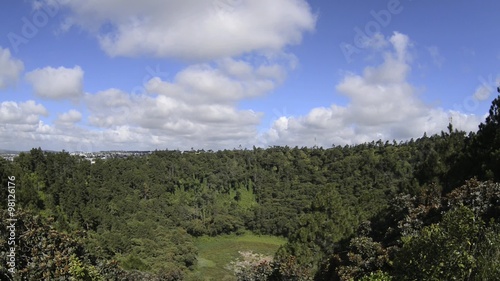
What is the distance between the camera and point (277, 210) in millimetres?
116812

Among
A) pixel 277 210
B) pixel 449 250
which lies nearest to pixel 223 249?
pixel 277 210

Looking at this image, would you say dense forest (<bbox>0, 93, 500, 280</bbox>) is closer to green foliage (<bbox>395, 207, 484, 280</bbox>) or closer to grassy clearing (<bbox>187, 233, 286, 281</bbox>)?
green foliage (<bbox>395, 207, 484, 280</bbox>)

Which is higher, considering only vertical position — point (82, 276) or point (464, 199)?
point (464, 199)

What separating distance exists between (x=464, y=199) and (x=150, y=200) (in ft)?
312

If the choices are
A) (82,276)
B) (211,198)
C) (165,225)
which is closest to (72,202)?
(165,225)

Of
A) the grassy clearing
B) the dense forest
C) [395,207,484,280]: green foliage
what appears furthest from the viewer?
the grassy clearing

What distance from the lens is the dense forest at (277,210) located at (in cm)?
1964

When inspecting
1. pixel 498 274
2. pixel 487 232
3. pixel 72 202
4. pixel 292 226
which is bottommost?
pixel 292 226

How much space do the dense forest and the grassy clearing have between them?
272cm

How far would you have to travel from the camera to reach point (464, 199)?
2538 cm

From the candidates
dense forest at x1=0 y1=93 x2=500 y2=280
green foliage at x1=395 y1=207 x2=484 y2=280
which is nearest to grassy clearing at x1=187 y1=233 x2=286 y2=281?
dense forest at x1=0 y1=93 x2=500 y2=280

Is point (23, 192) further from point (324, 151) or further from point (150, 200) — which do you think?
point (324, 151)

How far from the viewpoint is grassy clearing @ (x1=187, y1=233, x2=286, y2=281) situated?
80.4m

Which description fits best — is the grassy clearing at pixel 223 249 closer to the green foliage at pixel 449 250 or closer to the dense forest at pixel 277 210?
the dense forest at pixel 277 210
